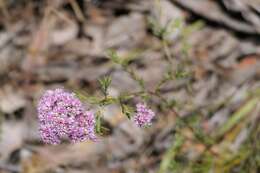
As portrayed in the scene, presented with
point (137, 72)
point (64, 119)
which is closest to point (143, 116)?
point (64, 119)

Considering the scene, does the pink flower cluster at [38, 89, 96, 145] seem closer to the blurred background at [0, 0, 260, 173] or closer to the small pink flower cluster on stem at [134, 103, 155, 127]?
the small pink flower cluster on stem at [134, 103, 155, 127]

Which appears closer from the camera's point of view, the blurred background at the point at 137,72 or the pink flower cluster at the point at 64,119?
the pink flower cluster at the point at 64,119

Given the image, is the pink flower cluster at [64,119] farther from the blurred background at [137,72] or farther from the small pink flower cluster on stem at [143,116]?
the blurred background at [137,72]

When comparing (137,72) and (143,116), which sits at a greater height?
(143,116)

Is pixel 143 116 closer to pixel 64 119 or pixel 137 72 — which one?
pixel 64 119

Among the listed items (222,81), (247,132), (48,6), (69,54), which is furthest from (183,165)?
(48,6)

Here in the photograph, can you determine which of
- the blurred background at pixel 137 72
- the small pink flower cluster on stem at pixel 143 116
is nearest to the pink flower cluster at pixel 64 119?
the small pink flower cluster on stem at pixel 143 116
